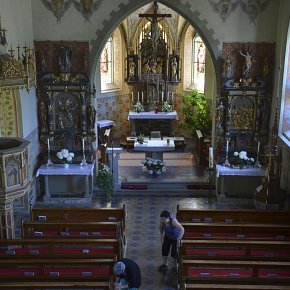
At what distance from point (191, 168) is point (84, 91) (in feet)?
17.7

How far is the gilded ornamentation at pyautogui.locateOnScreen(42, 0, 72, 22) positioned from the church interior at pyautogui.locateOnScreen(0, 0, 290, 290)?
3 cm

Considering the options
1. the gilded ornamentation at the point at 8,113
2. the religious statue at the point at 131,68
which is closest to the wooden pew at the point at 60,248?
the gilded ornamentation at the point at 8,113

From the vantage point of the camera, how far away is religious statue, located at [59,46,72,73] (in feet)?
48.6

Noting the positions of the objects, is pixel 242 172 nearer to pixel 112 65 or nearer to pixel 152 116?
pixel 152 116

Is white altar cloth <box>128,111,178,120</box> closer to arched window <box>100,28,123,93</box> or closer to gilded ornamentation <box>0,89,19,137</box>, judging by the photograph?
arched window <box>100,28,123,93</box>

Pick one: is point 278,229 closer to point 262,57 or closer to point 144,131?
point 262,57

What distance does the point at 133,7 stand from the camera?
14742 millimetres

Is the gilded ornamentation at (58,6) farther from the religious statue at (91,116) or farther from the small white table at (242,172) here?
the small white table at (242,172)

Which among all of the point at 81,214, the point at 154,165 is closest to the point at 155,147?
the point at 154,165

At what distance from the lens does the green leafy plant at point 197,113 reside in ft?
63.7

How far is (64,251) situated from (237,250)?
12.6ft

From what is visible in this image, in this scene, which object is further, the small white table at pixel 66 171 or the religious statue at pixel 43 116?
the religious statue at pixel 43 116

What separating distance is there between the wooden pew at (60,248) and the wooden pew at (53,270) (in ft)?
0.77

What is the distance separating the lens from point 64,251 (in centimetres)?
1020
